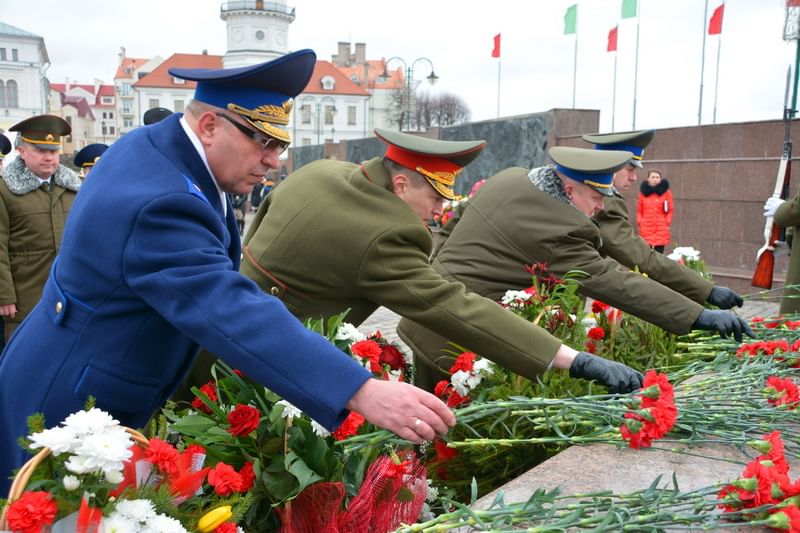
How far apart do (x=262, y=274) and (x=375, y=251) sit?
0.47 m

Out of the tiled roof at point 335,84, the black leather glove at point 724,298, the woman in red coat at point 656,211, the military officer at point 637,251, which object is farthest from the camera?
the tiled roof at point 335,84

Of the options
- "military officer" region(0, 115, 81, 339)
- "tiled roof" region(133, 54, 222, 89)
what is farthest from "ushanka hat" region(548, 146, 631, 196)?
"tiled roof" region(133, 54, 222, 89)

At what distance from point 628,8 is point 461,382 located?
1718 centimetres

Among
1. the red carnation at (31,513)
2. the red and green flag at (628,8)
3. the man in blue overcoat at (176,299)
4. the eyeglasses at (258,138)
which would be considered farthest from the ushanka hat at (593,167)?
the red and green flag at (628,8)

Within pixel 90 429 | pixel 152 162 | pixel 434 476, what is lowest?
pixel 434 476

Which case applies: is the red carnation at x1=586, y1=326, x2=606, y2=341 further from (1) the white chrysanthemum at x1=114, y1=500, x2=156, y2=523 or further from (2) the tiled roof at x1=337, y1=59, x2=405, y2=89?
(2) the tiled roof at x1=337, y1=59, x2=405, y2=89

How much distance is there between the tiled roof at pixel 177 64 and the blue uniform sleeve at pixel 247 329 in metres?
74.6

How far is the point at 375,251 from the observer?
7.70ft

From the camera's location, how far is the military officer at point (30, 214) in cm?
491

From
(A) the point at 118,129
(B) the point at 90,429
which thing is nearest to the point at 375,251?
(B) the point at 90,429

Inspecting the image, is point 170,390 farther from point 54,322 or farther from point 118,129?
point 118,129

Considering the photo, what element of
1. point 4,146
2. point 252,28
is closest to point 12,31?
point 252,28

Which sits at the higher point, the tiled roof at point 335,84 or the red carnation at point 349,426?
the tiled roof at point 335,84

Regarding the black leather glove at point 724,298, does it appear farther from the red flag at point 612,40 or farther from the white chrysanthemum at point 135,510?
the red flag at point 612,40
